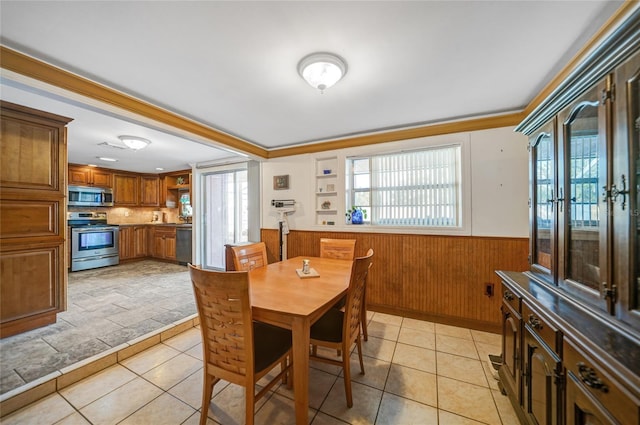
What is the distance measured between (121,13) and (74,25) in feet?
1.14

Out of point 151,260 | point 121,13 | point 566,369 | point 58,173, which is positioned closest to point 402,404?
point 566,369

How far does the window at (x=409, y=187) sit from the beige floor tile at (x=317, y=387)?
1939mm

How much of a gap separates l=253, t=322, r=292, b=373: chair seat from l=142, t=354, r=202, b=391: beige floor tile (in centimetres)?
88

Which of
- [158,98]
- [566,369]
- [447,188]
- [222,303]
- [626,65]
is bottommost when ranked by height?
[566,369]

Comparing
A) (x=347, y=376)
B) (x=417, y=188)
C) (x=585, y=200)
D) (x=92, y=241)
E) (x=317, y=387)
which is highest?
(x=417, y=188)

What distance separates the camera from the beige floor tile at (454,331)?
2.53 metres

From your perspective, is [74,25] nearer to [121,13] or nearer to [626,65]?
[121,13]

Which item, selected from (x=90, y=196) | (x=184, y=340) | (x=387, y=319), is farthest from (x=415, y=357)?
(x=90, y=196)

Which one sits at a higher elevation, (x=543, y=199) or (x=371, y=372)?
(x=543, y=199)

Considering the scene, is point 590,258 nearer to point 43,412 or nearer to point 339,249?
point 339,249

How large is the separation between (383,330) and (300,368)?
5.38 feet

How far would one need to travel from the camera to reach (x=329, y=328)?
1.73 m

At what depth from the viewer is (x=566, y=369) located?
0.97 meters

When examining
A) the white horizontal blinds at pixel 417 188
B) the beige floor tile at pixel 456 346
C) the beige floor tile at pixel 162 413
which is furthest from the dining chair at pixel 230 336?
the white horizontal blinds at pixel 417 188
